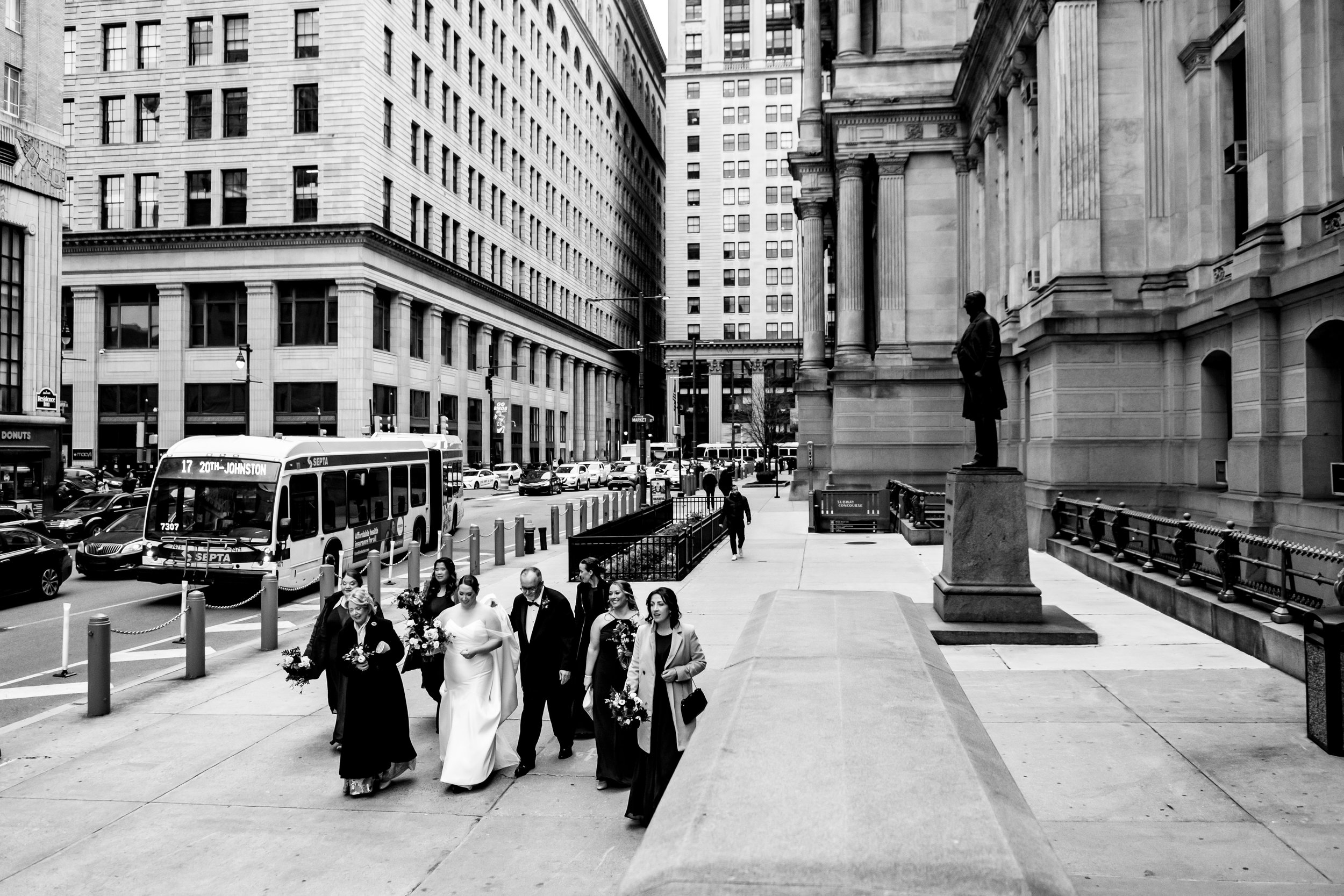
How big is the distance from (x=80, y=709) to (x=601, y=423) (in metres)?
91.6

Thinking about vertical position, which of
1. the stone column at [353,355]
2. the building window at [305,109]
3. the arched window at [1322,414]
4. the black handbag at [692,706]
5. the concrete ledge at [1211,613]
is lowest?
the concrete ledge at [1211,613]

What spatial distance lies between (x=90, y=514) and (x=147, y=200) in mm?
30315

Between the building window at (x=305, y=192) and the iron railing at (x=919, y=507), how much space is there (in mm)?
36145

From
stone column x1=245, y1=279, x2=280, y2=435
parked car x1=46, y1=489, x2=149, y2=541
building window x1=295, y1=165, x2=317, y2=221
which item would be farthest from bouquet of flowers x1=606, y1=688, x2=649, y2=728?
building window x1=295, y1=165, x2=317, y2=221

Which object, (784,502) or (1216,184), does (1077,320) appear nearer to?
(1216,184)

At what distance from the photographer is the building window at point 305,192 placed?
50219 mm

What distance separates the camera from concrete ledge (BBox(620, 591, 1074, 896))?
7.61 ft

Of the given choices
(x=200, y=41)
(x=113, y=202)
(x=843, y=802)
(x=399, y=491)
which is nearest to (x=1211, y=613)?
(x=843, y=802)

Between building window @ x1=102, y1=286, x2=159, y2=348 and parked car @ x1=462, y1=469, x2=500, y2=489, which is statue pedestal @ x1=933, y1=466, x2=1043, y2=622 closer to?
parked car @ x1=462, y1=469, x2=500, y2=489

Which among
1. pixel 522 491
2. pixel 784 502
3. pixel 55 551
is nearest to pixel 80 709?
pixel 55 551

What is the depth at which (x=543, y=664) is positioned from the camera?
7.81m

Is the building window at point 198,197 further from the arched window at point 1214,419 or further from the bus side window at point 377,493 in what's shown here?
the arched window at point 1214,419

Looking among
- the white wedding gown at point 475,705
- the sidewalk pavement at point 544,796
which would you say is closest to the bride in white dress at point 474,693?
the white wedding gown at point 475,705

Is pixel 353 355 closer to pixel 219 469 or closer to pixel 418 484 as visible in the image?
pixel 418 484
